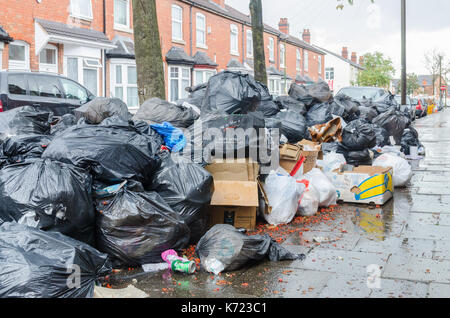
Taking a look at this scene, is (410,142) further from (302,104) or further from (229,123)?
(229,123)

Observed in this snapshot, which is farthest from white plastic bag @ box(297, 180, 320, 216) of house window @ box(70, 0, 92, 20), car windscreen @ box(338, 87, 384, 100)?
house window @ box(70, 0, 92, 20)

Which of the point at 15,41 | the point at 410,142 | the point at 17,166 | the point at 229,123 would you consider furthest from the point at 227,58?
the point at 17,166

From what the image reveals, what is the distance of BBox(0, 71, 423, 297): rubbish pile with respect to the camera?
10.6 feet

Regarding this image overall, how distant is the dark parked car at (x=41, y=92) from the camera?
9719mm

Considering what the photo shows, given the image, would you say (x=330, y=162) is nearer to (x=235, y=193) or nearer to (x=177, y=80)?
(x=235, y=193)

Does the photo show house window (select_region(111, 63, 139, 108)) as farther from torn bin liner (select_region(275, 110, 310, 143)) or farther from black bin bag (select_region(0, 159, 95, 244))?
black bin bag (select_region(0, 159, 95, 244))

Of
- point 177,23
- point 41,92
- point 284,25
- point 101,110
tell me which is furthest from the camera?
point 284,25

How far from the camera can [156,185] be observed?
408cm

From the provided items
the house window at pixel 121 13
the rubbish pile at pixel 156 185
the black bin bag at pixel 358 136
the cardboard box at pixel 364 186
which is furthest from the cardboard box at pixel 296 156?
the house window at pixel 121 13

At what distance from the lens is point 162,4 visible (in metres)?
20.6

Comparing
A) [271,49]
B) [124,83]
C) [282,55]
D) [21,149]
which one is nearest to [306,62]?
[282,55]

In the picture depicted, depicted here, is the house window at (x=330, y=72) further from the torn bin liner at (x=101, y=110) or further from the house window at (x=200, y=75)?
the torn bin liner at (x=101, y=110)

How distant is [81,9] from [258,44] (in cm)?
851

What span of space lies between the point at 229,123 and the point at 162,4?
16.9 meters
